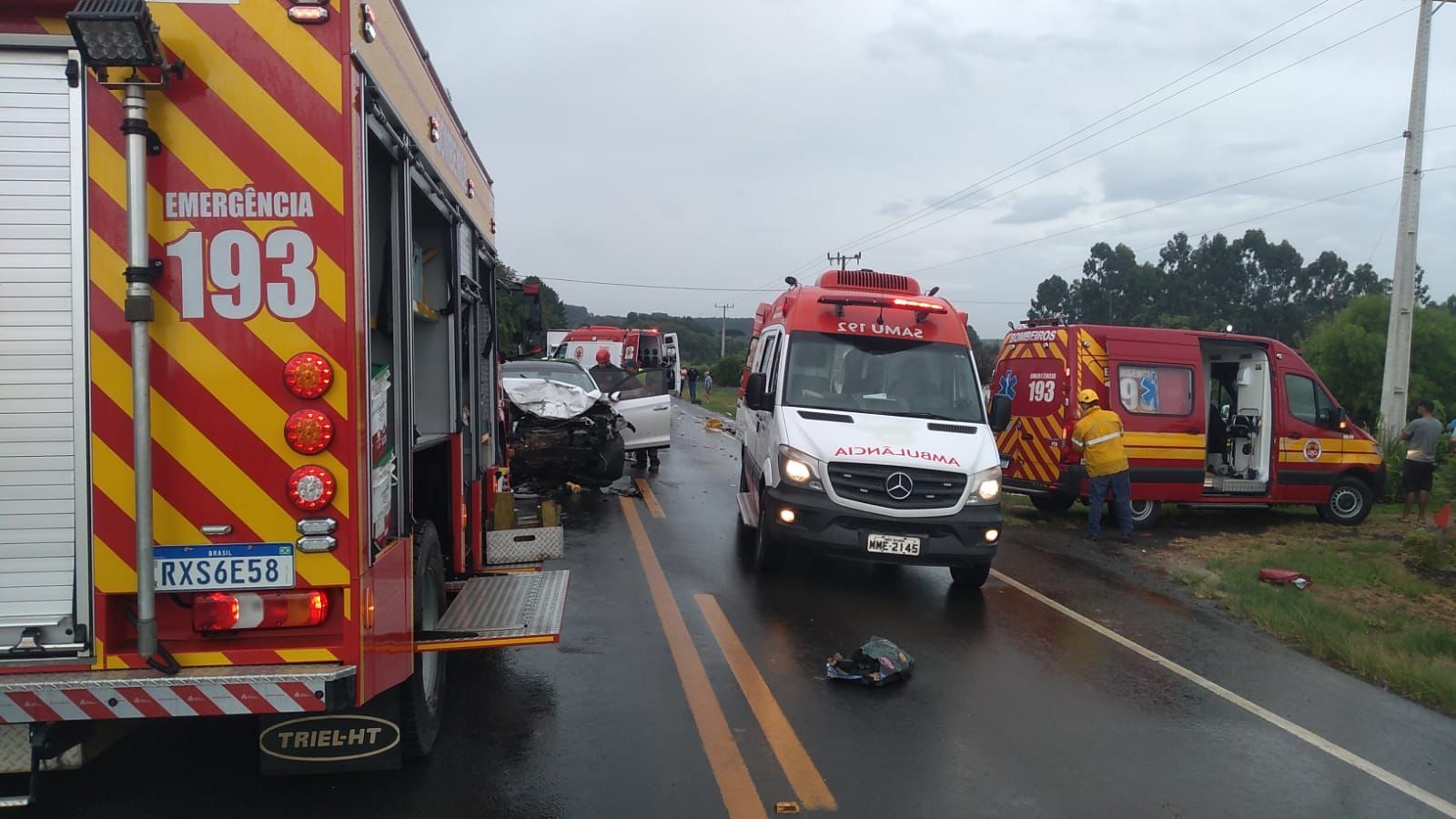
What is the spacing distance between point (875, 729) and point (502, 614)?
206 centimetres

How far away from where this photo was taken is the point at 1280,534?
13.2 meters

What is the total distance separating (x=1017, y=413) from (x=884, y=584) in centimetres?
544

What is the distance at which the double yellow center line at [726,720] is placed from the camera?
14.3 feet

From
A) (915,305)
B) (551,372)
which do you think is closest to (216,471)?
(915,305)

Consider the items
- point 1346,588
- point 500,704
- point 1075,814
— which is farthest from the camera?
point 1346,588

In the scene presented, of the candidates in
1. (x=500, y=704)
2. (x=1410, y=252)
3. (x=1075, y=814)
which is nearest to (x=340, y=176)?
(x=500, y=704)

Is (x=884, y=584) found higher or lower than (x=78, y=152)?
lower

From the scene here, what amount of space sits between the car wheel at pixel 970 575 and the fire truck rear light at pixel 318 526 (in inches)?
236

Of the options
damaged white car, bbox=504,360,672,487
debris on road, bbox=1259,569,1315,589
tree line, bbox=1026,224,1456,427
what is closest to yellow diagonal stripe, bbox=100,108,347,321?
damaged white car, bbox=504,360,672,487

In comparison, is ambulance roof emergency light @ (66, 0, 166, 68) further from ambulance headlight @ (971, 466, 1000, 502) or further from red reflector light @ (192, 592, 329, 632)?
ambulance headlight @ (971, 466, 1000, 502)

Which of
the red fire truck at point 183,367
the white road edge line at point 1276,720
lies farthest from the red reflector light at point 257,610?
the white road edge line at point 1276,720

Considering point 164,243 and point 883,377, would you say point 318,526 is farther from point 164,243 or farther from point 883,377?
point 883,377

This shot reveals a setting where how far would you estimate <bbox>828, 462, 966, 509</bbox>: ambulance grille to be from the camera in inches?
309

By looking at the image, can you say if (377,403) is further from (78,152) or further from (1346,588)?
(1346,588)
